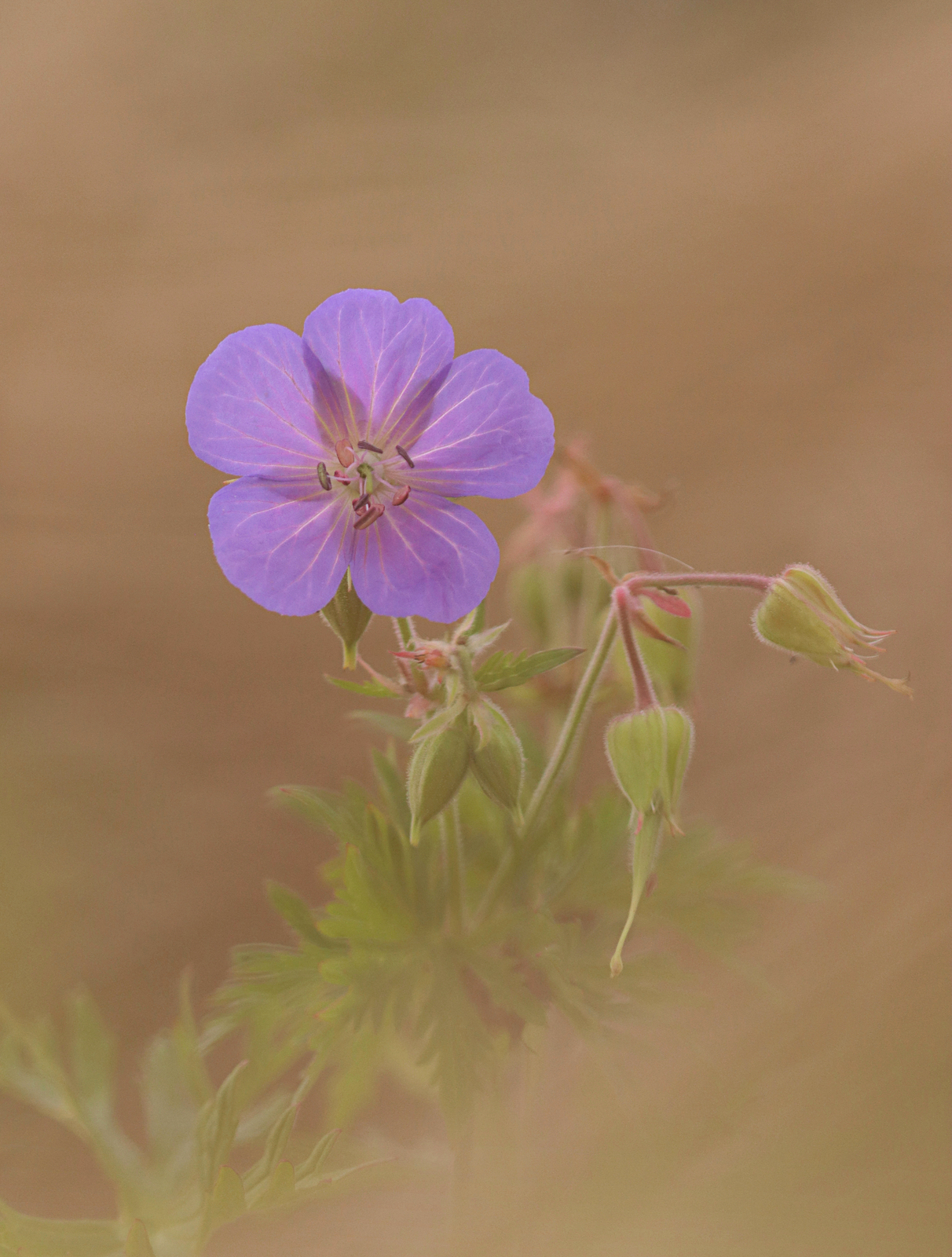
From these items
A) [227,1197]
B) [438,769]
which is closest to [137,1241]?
[227,1197]

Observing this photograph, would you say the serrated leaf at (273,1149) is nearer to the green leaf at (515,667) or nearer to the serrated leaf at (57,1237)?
the serrated leaf at (57,1237)

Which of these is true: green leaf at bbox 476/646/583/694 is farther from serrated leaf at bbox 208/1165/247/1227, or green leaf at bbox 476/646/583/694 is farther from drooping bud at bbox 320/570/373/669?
serrated leaf at bbox 208/1165/247/1227

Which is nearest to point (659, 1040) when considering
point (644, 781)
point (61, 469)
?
point (644, 781)

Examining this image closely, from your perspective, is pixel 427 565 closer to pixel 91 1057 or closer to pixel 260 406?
pixel 260 406

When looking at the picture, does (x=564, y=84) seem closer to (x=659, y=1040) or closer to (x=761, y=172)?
(x=761, y=172)

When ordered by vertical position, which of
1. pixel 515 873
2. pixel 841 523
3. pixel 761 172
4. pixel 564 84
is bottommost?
pixel 515 873

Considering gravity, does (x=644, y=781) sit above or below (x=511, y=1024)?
above

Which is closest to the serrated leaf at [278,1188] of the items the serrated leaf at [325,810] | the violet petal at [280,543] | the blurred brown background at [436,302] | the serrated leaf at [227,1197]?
the serrated leaf at [227,1197]

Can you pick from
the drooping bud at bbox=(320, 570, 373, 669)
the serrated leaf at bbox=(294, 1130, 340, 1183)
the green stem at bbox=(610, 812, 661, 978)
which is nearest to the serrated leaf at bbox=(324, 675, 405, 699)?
the drooping bud at bbox=(320, 570, 373, 669)
